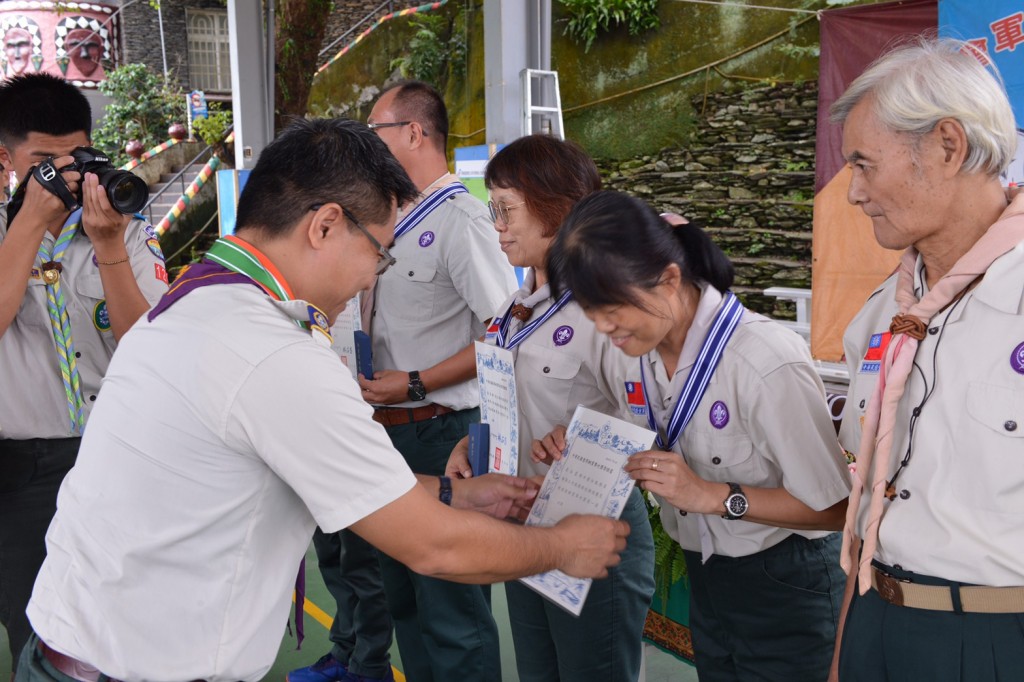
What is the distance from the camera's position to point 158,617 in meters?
1.32

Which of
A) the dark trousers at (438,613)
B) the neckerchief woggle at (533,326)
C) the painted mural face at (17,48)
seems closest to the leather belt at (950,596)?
the neckerchief woggle at (533,326)

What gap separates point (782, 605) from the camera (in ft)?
5.59

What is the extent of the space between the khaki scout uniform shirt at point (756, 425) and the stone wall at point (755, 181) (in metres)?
7.76

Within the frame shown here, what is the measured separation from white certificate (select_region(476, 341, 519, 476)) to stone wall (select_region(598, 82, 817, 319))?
7.58 metres

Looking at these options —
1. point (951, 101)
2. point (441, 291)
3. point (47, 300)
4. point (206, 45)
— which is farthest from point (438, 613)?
point (206, 45)

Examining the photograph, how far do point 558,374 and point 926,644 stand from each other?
37.5 inches

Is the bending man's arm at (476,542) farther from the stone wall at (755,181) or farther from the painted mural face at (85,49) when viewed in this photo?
the painted mural face at (85,49)

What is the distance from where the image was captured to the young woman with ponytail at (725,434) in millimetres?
1576

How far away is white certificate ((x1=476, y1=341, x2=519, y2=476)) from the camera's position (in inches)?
76.5

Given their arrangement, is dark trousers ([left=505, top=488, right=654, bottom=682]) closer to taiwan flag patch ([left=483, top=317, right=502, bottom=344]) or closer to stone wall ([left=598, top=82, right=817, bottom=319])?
taiwan flag patch ([left=483, top=317, right=502, bottom=344])

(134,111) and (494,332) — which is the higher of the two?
(134,111)

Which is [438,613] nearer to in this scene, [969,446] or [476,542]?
[476,542]

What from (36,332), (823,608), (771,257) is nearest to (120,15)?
(771,257)

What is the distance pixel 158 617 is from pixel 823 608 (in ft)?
3.94
